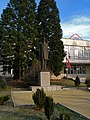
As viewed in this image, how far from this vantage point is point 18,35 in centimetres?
3161

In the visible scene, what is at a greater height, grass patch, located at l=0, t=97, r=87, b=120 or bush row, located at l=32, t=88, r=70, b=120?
bush row, located at l=32, t=88, r=70, b=120

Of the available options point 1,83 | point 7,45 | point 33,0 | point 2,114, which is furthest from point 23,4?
point 2,114

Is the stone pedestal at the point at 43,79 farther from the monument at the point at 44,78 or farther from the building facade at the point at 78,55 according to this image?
the building facade at the point at 78,55

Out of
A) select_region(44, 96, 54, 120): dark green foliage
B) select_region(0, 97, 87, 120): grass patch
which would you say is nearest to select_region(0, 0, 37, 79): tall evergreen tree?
select_region(0, 97, 87, 120): grass patch

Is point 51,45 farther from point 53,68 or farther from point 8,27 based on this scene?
point 8,27

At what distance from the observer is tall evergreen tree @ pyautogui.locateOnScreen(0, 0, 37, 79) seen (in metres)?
31.1

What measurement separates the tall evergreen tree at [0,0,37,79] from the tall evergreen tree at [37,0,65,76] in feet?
11.4

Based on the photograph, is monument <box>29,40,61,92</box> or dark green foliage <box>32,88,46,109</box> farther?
monument <box>29,40,61,92</box>

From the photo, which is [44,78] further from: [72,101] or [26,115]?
[26,115]

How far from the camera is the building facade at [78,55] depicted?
183 feet

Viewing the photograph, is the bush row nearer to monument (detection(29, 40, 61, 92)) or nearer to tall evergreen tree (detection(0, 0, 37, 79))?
monument (detection(29, 40, 61, 92))

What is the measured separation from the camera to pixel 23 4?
33.0 m

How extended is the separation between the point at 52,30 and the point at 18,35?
7.34 m

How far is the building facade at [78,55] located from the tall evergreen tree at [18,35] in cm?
2165
